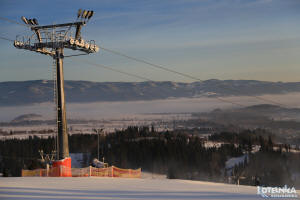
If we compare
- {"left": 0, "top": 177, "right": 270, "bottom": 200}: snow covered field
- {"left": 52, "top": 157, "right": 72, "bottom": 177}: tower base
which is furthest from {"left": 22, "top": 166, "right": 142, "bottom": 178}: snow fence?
{"left": 0, "top": 177, "right": 270, "bottom": 200}: snow covered field

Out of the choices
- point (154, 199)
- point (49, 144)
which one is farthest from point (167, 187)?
point (49, 144)

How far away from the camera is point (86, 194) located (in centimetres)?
2283

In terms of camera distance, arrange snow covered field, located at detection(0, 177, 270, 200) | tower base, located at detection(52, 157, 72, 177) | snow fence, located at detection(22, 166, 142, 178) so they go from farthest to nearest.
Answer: tower base, located at detection(52, 157, 72, 177), snow fence, located at detection(22, 166, 142, 178), snow covered field, located at detection(0, 177, 270, 200)

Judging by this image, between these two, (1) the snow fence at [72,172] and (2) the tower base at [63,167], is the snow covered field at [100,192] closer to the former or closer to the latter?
(1) the snow fence at [72,172]

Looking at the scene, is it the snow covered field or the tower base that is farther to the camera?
the tower base

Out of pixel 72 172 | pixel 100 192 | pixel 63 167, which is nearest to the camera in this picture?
pixel 100 192

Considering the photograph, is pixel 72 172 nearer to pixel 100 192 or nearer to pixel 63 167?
pixel 63 167

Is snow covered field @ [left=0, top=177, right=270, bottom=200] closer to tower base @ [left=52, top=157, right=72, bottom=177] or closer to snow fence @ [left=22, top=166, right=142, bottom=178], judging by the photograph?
snow fence @ [left=22, top=166, right=142, bottom=178]

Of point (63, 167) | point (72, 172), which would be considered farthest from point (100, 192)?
point (72, 172)

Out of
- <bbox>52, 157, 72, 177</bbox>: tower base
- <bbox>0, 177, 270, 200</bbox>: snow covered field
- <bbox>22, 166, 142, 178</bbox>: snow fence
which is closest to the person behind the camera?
<bbox>0, 177, 270, 200</bbox>: snow covered field

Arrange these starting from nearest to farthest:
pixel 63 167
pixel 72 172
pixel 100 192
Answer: pixel 100 192 < pixel 63 167 < pixel 72 172

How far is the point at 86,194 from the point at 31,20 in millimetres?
22202

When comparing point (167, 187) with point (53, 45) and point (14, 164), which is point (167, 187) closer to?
point (53, 45)

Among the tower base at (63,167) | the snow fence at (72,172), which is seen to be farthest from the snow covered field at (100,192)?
the tower base at (63,167)
